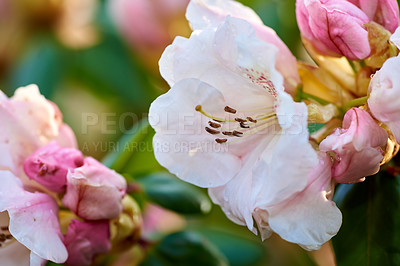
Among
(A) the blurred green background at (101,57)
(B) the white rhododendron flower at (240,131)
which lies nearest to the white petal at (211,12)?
(B) the white rhododendron flower at (240,131)

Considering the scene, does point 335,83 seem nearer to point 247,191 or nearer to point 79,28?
point 247,191

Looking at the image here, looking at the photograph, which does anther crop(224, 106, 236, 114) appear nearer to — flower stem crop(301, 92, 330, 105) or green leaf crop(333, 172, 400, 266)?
flower stem crop(301, 92, 330, 105)

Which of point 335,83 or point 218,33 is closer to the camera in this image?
point 218,33

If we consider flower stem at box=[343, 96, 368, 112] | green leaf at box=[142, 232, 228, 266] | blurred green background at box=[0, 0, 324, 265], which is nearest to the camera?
flower stem at box=[343, 96, 368, 112]

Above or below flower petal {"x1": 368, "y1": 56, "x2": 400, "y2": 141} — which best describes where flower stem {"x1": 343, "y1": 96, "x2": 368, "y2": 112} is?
below

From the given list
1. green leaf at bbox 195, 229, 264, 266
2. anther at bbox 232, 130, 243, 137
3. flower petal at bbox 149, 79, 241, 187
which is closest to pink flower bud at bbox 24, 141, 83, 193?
flower petal at bbox 149, 79, 241, 187

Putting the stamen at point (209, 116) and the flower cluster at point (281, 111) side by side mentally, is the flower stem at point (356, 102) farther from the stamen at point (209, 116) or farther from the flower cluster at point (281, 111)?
the stamen at point (209, 116)

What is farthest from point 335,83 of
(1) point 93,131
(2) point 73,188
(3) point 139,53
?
(1) point 93,131

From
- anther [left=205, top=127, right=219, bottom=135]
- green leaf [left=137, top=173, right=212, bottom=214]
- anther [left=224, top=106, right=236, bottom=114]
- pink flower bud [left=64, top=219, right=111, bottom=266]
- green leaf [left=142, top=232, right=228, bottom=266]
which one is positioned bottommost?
green leaf [left=142, top=232, right=228, bottom=266]
